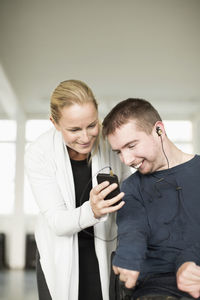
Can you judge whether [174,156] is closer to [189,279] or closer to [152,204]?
[152,204]

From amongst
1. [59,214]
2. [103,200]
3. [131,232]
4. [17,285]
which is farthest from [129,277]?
[17,285]

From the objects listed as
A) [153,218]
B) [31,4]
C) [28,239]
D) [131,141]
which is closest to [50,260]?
[153,218]

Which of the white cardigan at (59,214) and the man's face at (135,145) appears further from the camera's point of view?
the white cardigan at (59,214)

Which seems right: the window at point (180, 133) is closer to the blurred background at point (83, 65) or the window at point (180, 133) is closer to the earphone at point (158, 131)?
the blurred background at point (83, 65)

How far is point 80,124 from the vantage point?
125 cm

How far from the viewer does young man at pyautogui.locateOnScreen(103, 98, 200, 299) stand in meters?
0.92

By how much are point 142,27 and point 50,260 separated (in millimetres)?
3698

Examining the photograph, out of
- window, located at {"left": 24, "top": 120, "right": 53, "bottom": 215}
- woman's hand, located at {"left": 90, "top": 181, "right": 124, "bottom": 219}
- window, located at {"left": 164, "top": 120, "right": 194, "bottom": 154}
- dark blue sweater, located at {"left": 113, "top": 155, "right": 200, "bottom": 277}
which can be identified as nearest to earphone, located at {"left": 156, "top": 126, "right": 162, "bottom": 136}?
dark blue sweater, located at {"left": 113, "top": 155, "right": 200, "bottom": 277}

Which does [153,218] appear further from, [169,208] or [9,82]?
[9,82]

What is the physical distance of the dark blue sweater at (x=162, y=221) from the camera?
3.08 ft

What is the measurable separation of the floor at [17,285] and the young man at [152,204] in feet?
8.04

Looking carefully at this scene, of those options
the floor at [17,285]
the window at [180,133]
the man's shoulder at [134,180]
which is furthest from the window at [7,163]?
the man's shoulder at [134,180]

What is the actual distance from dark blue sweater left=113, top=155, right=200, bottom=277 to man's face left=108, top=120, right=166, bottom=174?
78mm

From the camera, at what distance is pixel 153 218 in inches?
41.9
